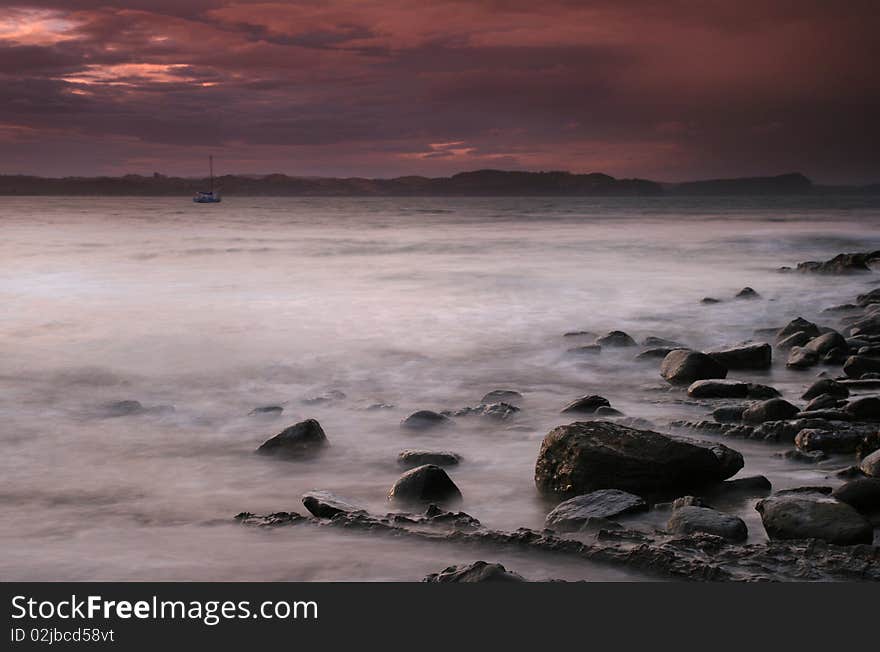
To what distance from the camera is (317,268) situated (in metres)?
23.8

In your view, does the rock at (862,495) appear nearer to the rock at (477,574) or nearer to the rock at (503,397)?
the rock at (477,574)

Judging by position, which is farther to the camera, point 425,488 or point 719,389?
point 719,389

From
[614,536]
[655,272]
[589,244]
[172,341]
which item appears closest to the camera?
[614,536]

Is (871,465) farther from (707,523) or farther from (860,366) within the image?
(860,366)

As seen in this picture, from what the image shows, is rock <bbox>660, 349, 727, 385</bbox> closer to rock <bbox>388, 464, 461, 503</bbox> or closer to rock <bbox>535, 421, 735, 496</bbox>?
rock <bbox>535, 421, 735, 496</bbox>

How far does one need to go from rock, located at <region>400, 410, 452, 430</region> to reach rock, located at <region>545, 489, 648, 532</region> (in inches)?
84.5

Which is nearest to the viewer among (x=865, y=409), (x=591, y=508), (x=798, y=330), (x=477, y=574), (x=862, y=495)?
(x=477, y=574)

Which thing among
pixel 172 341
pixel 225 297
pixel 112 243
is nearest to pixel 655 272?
pixel 225 297

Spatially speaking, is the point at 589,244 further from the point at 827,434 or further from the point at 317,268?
the point at 827,434

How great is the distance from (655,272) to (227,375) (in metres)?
14.8

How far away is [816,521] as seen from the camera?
395cm

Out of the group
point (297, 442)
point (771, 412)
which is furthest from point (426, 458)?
point (771, 412)

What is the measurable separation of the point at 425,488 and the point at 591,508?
0.91m

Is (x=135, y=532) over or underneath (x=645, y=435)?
underneath
